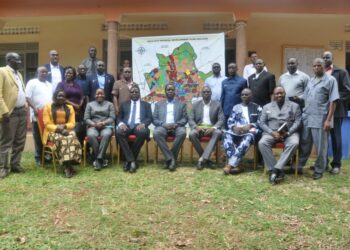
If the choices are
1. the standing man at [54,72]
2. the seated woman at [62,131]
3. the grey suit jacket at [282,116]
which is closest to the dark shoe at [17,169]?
the seated woman at [62,131]

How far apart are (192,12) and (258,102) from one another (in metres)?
2.87

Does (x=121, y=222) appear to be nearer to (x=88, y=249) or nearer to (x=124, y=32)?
(x=88, y=249)

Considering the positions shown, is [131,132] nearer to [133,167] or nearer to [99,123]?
[99,123]

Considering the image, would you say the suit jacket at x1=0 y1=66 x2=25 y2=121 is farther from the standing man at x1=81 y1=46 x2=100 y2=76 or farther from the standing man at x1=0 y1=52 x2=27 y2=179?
the standing man at x1=81 y1=46 x2=100 y2=76

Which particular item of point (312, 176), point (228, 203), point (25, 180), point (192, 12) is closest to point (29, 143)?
point (25, 180)

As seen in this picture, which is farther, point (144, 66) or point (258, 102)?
point (144, 66)

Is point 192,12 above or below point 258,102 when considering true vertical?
→ above

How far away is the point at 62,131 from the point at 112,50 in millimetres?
2776

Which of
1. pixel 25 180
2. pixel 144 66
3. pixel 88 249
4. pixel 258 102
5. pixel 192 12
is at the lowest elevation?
pixel 88 249

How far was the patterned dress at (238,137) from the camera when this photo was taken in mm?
6488

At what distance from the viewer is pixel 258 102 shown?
6.99 m

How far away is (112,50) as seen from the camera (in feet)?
28.5

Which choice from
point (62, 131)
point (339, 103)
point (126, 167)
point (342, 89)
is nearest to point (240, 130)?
point (339, 103)

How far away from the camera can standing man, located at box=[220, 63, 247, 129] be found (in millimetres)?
7074
